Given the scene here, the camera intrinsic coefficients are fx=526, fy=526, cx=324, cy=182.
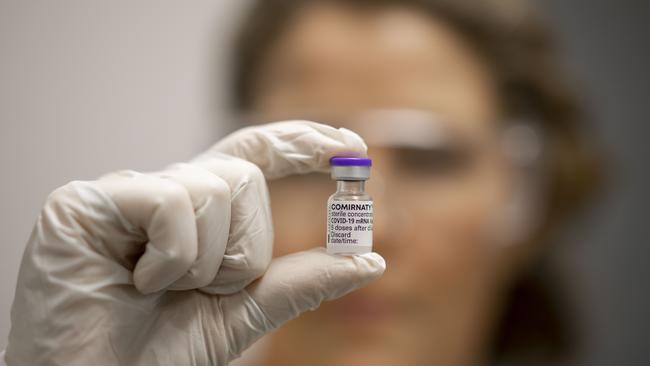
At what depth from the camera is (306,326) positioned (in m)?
1.77

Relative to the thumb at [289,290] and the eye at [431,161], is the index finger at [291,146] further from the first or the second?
the eye at [431,161]

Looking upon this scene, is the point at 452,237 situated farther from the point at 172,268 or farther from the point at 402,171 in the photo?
the point at 172,268

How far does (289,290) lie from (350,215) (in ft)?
0.55

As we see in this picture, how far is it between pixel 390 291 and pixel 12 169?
1.25 meters

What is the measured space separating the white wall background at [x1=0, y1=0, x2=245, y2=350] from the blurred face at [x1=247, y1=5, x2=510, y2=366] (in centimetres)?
40

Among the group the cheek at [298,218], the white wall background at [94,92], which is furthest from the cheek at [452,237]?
the white wall background at [94,92]

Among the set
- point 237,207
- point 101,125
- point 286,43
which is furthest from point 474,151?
point 101,125

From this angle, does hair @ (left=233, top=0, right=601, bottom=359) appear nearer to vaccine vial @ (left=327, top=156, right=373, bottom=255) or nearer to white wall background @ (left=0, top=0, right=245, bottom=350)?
white wall background @ (left=0, top=0, right=245, bottom=350)

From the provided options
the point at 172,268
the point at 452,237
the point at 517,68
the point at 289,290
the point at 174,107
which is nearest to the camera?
the point at 172,268

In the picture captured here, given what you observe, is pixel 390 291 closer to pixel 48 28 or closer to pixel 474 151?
pixel 474 151

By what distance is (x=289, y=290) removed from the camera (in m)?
0.88

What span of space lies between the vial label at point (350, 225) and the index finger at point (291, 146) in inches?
4.3

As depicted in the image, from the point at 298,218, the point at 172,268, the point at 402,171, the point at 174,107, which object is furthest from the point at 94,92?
the point at 172,268

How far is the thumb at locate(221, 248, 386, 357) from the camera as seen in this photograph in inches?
34.4
